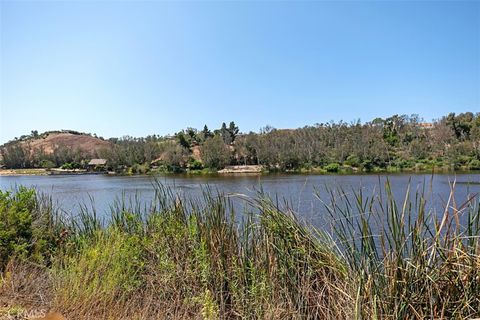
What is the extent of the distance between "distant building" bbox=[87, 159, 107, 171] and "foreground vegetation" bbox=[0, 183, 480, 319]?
102m

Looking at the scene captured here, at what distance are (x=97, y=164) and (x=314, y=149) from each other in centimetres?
6566

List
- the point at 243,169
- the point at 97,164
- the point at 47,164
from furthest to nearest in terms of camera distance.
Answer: the point at 97,164, the point at 47,164, the point at 243,169

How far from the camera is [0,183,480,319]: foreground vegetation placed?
331 centimetres

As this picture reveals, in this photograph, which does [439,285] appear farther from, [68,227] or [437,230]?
[68,227]

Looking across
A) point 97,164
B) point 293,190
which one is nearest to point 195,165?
point 97,164

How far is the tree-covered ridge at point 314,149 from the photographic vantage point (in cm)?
7331

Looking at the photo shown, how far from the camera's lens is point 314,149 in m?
85.0

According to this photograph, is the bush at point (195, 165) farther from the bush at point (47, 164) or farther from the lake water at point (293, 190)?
the bush at point (47, 164)

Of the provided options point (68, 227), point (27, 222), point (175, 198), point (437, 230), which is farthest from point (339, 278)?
point (68, 227)

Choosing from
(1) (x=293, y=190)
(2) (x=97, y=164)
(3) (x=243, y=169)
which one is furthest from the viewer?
(2) (x=97, y=164)

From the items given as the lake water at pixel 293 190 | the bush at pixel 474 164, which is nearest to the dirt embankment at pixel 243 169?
the lake water at pixel 293 190

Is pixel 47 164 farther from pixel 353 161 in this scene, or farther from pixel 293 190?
pixel 293 190

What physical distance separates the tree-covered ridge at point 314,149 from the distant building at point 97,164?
8.14 ft

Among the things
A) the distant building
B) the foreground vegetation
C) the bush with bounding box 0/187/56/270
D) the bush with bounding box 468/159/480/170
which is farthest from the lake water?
the distant building
